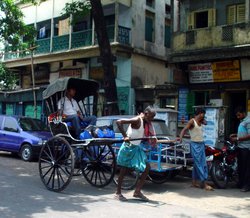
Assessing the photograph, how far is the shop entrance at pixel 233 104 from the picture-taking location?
18.4 m

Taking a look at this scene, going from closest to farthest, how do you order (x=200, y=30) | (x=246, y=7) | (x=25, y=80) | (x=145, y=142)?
(x=145, y=142)
(x=246, y=7)
(x=200, y=30)
(x=25, y=80)

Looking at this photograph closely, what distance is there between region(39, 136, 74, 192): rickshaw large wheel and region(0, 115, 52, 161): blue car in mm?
5159

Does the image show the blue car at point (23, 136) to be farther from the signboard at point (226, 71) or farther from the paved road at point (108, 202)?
the signboard at point (226, 71)

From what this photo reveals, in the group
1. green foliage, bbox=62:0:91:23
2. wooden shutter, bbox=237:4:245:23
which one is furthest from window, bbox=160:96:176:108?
green foliage, bbox=62:0:91:23

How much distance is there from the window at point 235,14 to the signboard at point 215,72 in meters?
1.80

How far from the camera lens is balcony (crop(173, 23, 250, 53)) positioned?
55.8 feet

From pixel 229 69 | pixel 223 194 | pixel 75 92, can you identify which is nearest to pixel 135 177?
pixel 223 194

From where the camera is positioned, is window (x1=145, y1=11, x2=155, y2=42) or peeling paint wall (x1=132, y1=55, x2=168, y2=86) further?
window (x1=145, y1=11, x2=155, y2=42)

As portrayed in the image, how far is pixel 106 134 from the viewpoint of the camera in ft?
30.1

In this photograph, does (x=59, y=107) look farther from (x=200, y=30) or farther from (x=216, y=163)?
(x=200, y=30)

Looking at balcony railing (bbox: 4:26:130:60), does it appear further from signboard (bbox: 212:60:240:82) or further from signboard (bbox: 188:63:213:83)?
signboard (bbox: 212:60:240:82)

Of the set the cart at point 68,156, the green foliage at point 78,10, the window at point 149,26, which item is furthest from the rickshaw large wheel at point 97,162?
the window at point 149,26

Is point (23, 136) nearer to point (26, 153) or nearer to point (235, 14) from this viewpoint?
point (26, 153)

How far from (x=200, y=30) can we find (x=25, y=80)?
15233mm
